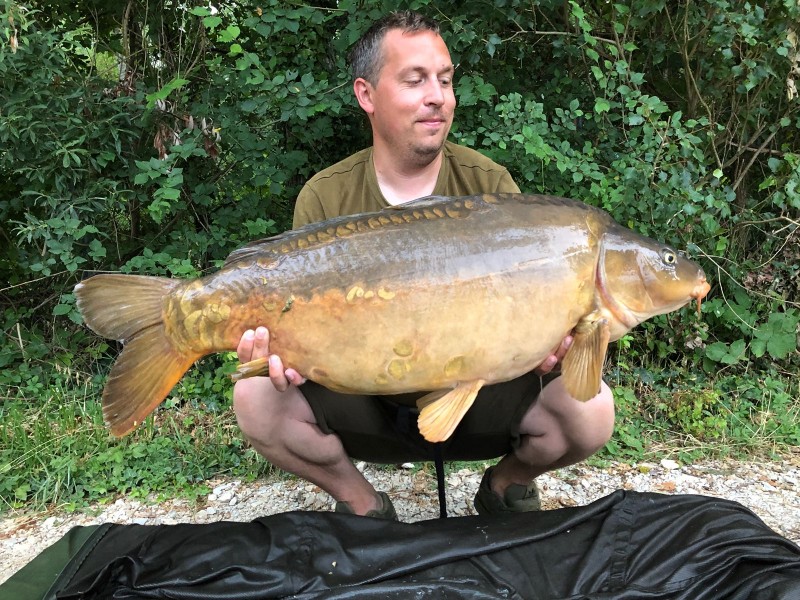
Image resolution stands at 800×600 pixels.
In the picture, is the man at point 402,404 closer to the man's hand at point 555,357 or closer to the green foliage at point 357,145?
the man's hand at point 555,357

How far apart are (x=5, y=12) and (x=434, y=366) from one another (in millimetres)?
1880

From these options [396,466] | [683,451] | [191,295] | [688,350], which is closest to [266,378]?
[191,295]

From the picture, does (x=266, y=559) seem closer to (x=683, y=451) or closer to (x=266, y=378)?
(x=266, y=378)

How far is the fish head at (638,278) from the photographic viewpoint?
4.51 feet

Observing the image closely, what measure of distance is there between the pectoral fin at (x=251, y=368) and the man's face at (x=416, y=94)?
0.67 metres

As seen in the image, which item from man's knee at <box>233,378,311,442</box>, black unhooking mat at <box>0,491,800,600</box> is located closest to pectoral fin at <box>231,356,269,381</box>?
man's knee at <box>233,378,311,442</box>

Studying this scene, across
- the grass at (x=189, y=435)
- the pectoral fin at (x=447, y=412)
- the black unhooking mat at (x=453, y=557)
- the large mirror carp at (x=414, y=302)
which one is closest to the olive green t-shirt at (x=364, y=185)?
the large mirror carp at (x=414, y=302)

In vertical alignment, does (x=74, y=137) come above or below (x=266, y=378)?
above

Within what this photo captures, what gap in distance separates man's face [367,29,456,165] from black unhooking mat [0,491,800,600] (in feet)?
2.99

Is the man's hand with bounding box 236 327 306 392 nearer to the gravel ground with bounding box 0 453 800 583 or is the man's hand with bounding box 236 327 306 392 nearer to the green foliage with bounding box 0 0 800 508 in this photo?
the gravel ground with bounding box 0 453 800 583

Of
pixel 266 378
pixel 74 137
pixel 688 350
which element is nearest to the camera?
pixel 266 378

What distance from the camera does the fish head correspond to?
1374mm

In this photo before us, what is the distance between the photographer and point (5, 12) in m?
2.12

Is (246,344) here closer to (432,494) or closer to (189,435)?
(432,494)
